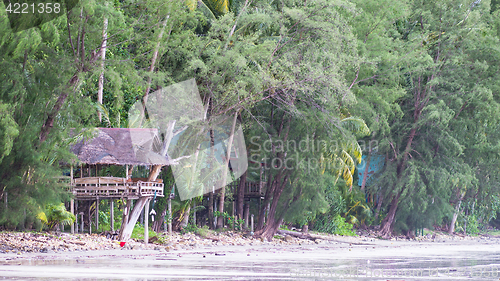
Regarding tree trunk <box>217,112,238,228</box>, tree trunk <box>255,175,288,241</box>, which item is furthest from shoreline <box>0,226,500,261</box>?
tree trunk <box>217,112,238,228</box>

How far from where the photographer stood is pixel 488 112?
88.8ft

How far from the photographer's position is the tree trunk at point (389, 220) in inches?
1150

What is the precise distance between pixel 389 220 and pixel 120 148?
17.0 meters

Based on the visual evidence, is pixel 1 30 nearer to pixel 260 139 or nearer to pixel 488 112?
pixel 260 139

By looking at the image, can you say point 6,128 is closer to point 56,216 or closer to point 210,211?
point 56,216

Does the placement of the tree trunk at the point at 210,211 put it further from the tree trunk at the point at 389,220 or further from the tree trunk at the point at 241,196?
the tree trunk at the point at 389,220

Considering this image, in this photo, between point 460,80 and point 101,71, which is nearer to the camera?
point 101,71

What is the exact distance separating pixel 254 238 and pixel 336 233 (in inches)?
263

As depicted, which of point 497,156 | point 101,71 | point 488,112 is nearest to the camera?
point 101,71

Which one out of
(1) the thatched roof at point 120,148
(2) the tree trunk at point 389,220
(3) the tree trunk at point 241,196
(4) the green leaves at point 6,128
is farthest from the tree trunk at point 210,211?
(4) the green leaves at point 6,128

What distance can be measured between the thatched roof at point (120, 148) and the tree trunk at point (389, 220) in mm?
15099

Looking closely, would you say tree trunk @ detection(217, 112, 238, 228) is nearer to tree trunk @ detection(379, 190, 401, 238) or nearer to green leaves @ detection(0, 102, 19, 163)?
tree trunk @ detection(379, 190, 401, 238)

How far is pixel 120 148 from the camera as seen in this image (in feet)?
55.8

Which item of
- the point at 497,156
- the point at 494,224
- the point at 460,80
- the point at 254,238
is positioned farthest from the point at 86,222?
the point at 494,224
